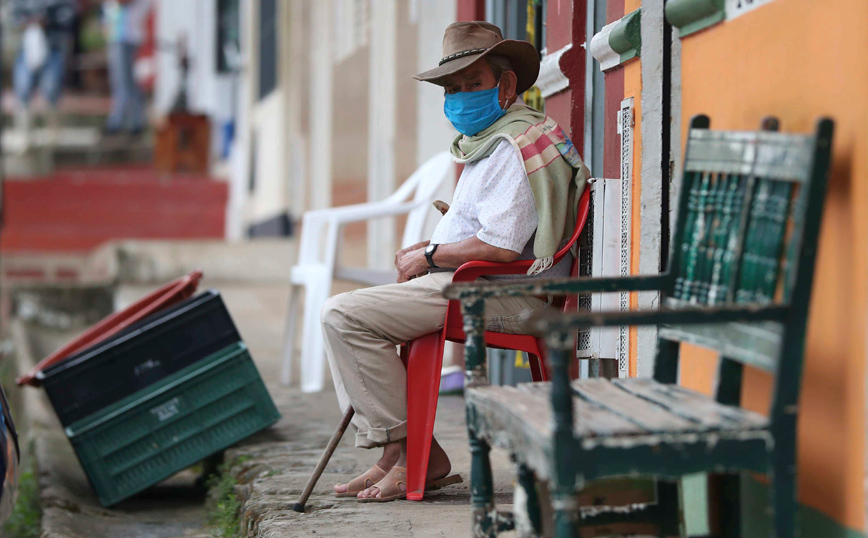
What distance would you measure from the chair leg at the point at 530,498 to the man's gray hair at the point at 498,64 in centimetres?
132

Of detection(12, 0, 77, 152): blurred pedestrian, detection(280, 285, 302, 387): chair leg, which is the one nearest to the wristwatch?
detection(280, 285, 302, 387): chair leg

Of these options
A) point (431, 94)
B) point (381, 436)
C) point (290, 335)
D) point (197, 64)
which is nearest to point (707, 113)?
point (381, 436)

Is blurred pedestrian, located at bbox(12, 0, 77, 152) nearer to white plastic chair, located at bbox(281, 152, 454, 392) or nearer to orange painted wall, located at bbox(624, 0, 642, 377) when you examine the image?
white plastic chair, located at bbox(281, 152, 454, 392)

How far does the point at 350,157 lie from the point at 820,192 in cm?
652

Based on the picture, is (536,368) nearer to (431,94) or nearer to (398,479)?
(398,479)

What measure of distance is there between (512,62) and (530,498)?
1.43m

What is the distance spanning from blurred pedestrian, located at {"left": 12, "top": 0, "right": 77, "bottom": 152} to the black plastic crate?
20.1 meters

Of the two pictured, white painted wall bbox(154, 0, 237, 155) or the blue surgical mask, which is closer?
the blue surgical mask

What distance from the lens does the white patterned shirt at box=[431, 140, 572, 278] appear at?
9.40ft

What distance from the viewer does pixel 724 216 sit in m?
2.18

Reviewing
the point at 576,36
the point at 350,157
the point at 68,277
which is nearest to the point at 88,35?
the point at 68,277

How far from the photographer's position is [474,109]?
3031mm

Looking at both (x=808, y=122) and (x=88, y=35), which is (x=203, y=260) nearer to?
(x=808, y=122)

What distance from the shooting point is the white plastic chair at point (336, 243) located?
4836 mm
